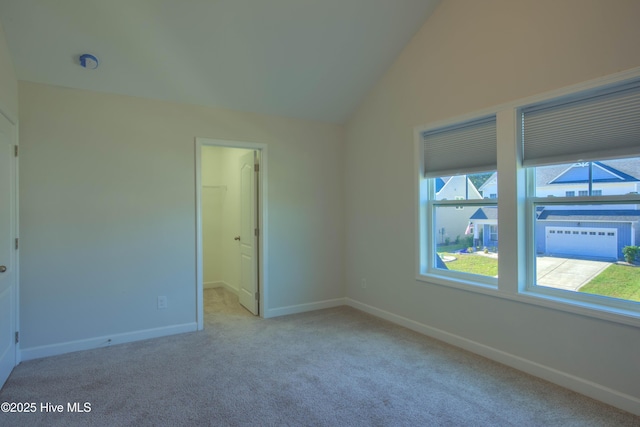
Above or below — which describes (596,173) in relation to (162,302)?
above

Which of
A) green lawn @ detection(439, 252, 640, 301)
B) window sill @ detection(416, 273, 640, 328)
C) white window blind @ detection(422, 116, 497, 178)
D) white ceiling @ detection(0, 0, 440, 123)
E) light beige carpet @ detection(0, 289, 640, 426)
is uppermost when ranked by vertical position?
white ceiling @ detection(0, 0, 440, 123)

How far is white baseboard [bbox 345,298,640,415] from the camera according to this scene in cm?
223

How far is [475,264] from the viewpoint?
10.7 ft

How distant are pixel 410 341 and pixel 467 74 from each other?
257cm

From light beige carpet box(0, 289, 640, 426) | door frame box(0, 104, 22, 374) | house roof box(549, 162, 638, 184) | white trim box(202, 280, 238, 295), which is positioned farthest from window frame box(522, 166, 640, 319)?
white trim box(202, 280, 238, 295)

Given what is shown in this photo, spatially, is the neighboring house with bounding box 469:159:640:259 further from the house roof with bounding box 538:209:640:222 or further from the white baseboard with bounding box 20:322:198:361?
the white baseboard with bounding box 20:322:198:361

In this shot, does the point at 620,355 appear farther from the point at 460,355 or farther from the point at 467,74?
the point at 467,74

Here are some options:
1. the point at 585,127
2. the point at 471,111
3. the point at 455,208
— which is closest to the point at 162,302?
the point at 455,208

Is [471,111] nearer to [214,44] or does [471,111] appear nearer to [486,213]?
[486,213]

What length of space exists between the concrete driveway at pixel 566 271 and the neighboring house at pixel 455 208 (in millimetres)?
756

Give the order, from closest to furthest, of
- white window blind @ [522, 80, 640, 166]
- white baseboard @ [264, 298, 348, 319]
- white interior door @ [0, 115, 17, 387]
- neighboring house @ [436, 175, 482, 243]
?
white window blind @ [522, 80, 640, 166], white interior door @ [0, 115, 17, 387], neighboring house @ [436, 175, 482, 243], white baseboard @ [264, 298, 348, 319]

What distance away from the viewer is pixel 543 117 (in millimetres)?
2686

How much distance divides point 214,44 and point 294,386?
3009 mm

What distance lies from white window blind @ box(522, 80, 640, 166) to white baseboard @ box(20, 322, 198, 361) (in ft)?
12.2
